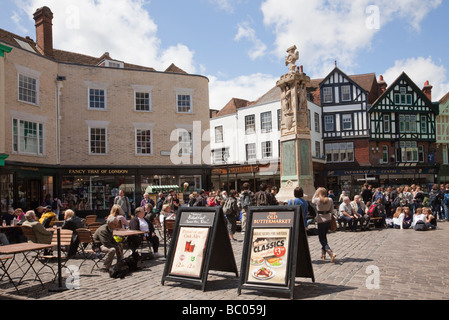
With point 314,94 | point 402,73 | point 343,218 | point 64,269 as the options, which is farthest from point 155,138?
point 402,73

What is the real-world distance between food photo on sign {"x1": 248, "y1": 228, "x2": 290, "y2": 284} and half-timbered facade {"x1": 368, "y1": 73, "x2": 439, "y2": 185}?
110 ft

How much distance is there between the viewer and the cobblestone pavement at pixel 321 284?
233 inches

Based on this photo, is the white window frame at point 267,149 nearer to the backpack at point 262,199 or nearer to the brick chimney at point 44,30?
the brick chimney at point 44,30

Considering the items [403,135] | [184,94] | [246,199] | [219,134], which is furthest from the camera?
[219,134]

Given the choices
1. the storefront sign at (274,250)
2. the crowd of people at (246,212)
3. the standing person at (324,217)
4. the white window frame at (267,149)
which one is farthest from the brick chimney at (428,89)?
the storefront sign at (274,250)

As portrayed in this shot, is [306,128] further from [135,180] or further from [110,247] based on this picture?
[135,180]

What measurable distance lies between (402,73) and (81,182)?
31510 mm

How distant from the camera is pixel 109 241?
26.5 ft

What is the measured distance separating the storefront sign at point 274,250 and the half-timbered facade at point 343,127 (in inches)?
1280

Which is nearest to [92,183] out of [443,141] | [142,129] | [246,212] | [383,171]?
[142,129]

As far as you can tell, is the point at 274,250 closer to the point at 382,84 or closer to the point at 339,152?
the point at 339,152

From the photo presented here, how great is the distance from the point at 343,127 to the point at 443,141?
1101cm

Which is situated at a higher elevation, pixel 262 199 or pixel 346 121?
pixel 346 121

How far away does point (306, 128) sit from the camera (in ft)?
48.2
